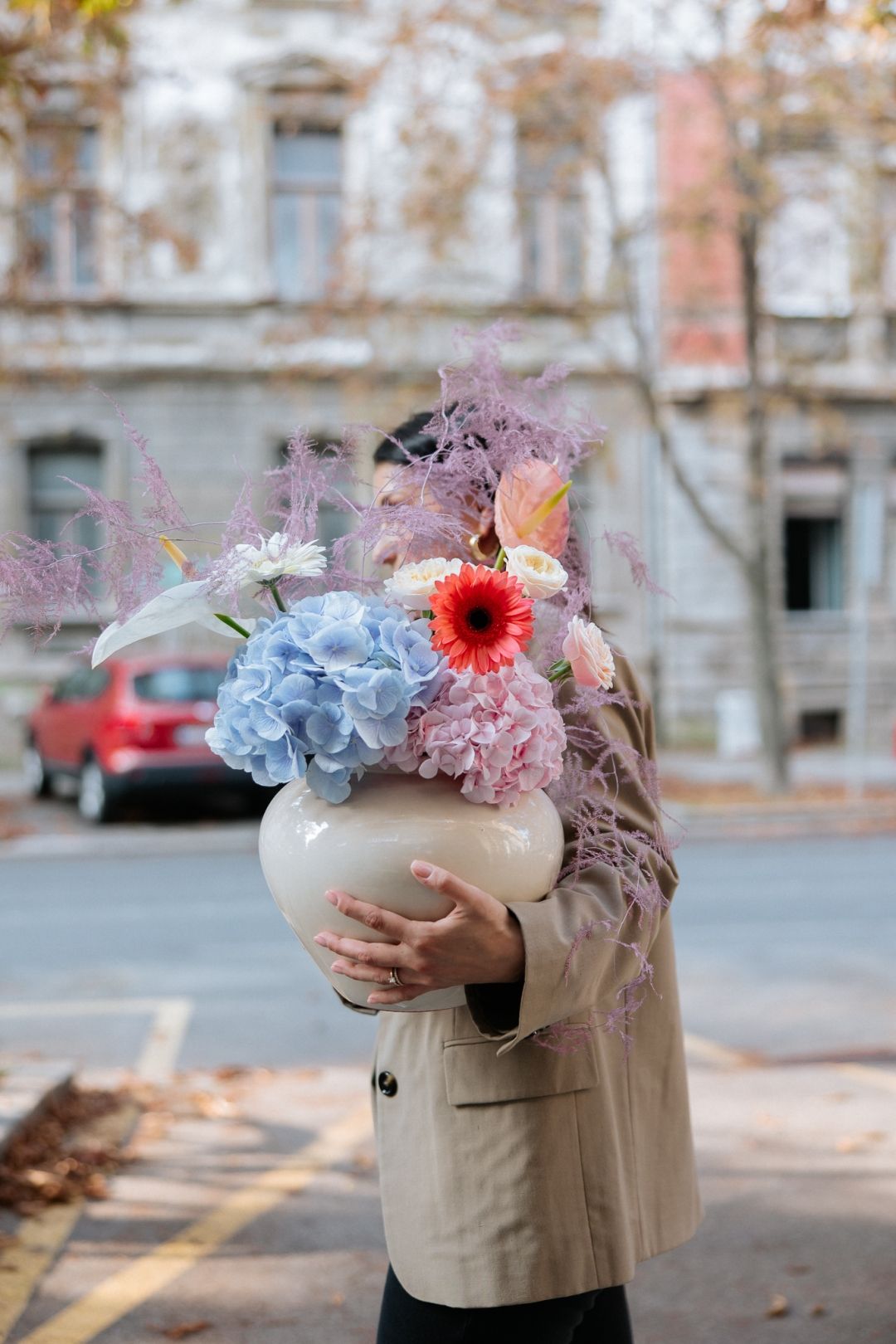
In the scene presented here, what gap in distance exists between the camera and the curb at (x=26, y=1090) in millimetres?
4277

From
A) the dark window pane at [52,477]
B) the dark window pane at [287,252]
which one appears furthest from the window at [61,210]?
the dark window pane at [287,252]

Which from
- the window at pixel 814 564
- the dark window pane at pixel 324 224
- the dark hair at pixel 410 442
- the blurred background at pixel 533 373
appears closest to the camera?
the dark hair at pixel 410 442

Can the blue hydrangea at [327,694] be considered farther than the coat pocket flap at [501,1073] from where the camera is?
No

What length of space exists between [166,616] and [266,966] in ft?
19.9

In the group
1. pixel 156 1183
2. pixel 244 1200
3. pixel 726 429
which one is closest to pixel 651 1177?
pixel 244 1200

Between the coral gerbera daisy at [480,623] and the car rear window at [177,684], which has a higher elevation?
the coral gerbera daisy at [480,623]

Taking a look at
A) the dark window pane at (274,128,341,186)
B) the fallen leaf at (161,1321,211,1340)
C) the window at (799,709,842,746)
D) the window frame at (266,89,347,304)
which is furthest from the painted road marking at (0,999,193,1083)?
the dark window pane at (274,128,341,186)

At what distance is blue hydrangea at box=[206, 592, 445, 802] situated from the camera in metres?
1.67

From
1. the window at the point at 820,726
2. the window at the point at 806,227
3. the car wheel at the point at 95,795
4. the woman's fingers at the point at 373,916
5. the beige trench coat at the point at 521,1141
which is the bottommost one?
the window at the point at 820,726

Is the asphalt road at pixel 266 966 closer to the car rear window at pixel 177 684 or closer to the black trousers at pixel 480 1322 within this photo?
the car rear window at pixel 177 684

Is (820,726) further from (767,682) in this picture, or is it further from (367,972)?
(367,972)

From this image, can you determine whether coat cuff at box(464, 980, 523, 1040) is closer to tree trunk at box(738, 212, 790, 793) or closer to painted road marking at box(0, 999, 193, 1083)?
painted road marking at box(0, 999, 193, 1083)

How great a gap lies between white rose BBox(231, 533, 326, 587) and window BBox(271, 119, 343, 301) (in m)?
19.7

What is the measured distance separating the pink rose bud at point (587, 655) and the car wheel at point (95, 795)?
12590 millimetres
